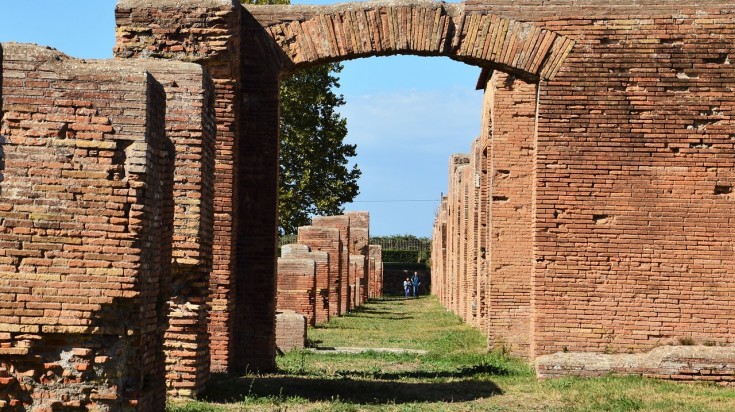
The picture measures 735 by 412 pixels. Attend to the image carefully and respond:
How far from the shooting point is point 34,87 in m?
7.46

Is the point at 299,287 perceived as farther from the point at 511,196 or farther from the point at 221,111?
the point at 221,111

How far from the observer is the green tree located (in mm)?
39188

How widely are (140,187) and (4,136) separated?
0.94 m

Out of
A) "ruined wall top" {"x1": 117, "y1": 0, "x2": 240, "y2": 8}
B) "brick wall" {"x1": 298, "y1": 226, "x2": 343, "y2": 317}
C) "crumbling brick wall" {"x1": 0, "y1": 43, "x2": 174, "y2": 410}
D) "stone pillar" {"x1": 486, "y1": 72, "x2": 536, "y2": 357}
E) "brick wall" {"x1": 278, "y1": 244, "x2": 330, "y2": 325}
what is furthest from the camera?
"brick wall" {"x1": 298, "y1": 226, "x2": 343, "y2": 317}

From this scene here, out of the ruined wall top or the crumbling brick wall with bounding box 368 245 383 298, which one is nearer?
the ruined wall top

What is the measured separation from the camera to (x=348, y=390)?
35.6 ft

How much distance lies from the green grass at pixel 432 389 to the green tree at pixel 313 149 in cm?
2356

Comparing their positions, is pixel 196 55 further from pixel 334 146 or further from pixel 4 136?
pixel 334 146

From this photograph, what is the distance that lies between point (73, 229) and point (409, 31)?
6502 mm

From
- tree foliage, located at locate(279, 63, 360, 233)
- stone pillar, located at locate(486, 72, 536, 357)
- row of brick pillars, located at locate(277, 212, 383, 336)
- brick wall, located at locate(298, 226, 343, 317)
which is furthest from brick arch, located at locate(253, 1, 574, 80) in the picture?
tree foliage, located at locate(279, 63, 360, 233)

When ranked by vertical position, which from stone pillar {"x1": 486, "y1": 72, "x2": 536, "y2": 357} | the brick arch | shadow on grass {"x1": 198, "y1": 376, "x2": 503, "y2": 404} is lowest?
shadow on grass {"x1": 198, "y1": 376, "x2": 503, "y2": 404}

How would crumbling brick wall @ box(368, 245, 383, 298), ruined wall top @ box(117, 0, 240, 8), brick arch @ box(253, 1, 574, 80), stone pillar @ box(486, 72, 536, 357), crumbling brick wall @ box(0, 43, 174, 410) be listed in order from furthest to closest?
crumbling brick wall @ box(368, 245, 383, 298)
stone pillar @ box(486, 72, 536, 357)
brick arch @ box(253, 1, 574, 80)
ruined wall top @ box(117, 0, 240, 8)
crumbling brick wall @ box(0, 43, 174, 410)

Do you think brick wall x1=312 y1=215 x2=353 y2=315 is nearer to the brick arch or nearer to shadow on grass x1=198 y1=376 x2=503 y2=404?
the brick arch

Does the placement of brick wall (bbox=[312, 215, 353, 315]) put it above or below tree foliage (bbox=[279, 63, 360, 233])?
below
